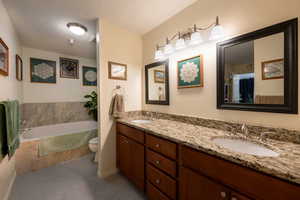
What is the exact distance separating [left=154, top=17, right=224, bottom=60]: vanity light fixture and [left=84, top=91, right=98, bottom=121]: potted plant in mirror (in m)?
2.23

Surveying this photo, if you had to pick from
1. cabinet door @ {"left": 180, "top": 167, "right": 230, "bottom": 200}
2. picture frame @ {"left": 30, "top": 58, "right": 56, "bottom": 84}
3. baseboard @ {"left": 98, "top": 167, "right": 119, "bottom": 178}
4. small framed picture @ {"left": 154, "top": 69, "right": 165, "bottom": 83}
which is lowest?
baseboard @ {"left": 98, "top": 167, "right": 119, "bottom": 178}

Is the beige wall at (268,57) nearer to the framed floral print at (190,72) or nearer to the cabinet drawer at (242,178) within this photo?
the framed floral print at (190,72)

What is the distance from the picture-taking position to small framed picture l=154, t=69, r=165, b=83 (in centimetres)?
200

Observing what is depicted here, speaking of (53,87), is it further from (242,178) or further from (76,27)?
(242,178)

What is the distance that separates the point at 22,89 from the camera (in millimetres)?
→ 2748

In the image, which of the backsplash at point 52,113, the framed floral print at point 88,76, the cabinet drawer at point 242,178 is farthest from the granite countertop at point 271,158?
the framed floral print at point 88,76

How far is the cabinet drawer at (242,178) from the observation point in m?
0.57

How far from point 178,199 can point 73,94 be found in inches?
139

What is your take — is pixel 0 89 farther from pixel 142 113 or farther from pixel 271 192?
pixel 271 192

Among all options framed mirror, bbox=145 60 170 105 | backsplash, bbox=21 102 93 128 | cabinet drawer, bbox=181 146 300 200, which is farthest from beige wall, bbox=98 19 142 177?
backsplash, bbox=21 102 93 128

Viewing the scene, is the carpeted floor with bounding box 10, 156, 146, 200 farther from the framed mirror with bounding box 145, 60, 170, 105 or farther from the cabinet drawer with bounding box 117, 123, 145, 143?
the framed mirror with bounding box 145, 60, 170, 105

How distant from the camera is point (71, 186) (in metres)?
1.71

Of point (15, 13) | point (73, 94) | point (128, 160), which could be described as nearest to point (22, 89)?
point (73, 94)

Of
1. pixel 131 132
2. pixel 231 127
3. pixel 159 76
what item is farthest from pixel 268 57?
pixel 131 132
